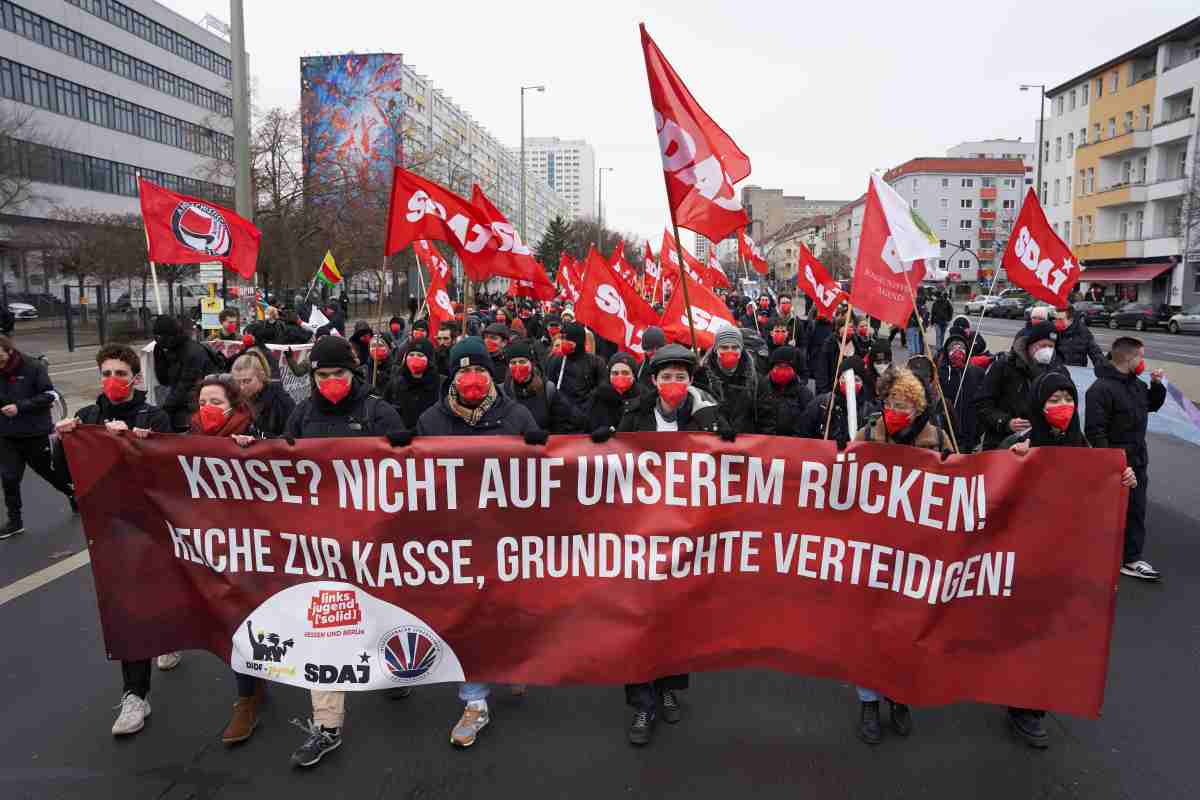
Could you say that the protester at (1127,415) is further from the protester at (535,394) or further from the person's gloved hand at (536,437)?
the person's gloved hand at (536,437)

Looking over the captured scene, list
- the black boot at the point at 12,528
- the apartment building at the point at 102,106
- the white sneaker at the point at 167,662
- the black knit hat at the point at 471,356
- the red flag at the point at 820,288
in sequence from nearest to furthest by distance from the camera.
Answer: the black knit hat at the point at 471,356, the white sneaker at the point at 167,662, the black boot at the point at 12,528, the red flag at the point at 820,288, the apartment building at the point at 102,106

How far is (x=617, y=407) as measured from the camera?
651 centimetres

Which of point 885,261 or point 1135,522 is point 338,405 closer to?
point 885,261

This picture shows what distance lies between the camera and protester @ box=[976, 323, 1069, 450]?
257 inches

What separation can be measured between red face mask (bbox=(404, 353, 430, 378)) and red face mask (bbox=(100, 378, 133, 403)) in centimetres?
293

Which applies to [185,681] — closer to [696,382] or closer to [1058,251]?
[696,382]

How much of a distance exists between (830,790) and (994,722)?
3.55 ft

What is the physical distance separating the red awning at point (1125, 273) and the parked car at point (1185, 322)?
14.1 metres

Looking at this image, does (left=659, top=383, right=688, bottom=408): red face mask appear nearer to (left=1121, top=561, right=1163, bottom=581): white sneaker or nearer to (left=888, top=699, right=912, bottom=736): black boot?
(left=888, top=699, right=912, bottom=736): black boot

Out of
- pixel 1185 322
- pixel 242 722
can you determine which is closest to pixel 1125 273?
pixel 1185 322

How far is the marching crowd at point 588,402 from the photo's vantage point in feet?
12.7

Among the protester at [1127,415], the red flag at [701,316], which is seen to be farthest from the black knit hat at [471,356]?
the red flag at [701,316]

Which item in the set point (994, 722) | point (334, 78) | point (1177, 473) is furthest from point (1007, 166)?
point (994, 722)

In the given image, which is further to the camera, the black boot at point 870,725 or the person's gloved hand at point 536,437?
the black boot at point 870,725
